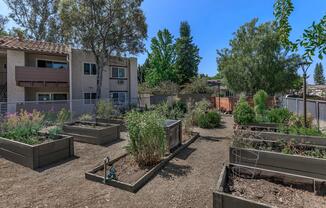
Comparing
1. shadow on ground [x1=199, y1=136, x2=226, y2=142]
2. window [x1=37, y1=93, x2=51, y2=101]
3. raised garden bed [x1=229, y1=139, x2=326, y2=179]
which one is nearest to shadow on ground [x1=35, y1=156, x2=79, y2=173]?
raised garden bed [x1=229, y1=139, x2=326, y2=179]

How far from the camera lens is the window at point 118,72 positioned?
Result: 68.7 feet

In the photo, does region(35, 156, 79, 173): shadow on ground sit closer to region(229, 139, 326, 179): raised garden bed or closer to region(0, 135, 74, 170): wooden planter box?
region(0, 135, 74, 170): wooden planter box

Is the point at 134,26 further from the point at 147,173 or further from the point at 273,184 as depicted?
the point at 273,184

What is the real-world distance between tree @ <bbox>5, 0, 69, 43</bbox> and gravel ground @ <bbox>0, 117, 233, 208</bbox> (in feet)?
76.3

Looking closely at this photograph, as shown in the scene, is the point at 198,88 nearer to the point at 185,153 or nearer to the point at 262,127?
the point at 262,127

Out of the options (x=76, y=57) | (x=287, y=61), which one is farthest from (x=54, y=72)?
(x=287, y=61)

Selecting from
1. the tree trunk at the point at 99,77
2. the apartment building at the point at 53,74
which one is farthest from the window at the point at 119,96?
the tree trunk at the point at 99,77

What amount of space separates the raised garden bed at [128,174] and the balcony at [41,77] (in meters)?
12.5

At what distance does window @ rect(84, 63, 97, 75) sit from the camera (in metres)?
18.6

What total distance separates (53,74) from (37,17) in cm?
1399

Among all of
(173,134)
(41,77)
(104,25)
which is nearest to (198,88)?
(104,25)

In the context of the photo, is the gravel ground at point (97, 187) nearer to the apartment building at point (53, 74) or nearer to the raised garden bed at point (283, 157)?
the raised garden bed at point (283, 157)

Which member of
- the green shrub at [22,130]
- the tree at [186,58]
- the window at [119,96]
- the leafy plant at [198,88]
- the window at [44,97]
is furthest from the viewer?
the tree at [186,58]

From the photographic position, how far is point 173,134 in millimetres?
7020
